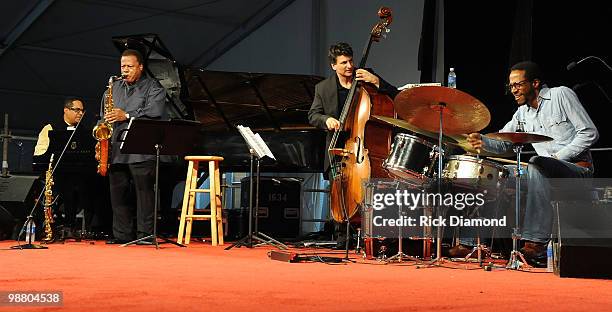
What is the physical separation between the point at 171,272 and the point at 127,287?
0.79 meters

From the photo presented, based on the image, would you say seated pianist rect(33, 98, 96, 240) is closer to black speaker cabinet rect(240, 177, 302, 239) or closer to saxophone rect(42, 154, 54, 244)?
saxophone rect(42, 154, 54, 244)

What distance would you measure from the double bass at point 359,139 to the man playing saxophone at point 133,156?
1.87m

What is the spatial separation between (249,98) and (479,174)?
11.6 ft

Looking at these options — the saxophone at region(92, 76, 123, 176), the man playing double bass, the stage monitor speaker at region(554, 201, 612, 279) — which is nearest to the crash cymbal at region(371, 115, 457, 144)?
the stage monitor speaker at region(554, 201, 612, 279)

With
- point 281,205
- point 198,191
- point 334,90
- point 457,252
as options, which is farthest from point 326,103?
point 281,205

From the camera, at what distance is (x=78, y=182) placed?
7.79 m

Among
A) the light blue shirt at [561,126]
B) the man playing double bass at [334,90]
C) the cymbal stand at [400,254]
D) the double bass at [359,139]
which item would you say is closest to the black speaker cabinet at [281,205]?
the man playing double bass at [334,90]

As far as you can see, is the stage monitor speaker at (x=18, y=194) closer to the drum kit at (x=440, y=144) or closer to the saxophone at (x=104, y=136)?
the saxophone at (x=104, y=136)

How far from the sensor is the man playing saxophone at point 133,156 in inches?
257

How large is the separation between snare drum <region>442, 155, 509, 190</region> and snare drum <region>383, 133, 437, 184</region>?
0.60 feet

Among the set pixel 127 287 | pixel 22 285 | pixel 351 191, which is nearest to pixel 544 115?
pixel 351 191

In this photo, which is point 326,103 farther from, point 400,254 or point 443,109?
point 443,109

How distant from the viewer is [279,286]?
3240mm

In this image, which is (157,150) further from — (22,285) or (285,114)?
(22,285)
